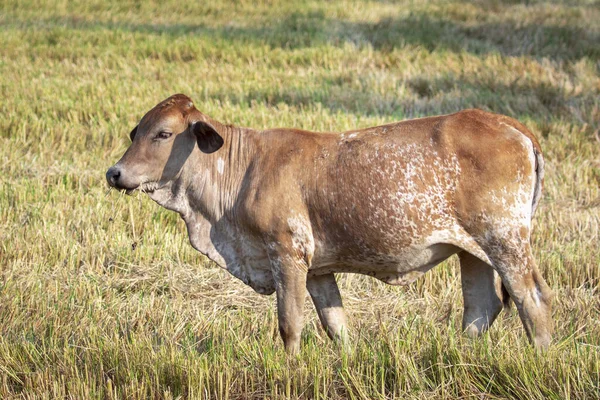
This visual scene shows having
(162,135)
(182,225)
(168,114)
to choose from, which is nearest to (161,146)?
(162,135)

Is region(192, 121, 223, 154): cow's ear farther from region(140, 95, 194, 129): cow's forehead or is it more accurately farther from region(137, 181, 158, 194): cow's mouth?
region(137, 181, 158, 194): cow's mouth

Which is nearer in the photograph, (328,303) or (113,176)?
(113,176)

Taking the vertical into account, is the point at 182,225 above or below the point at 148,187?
below

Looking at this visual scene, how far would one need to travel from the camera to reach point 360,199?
475 centimetres

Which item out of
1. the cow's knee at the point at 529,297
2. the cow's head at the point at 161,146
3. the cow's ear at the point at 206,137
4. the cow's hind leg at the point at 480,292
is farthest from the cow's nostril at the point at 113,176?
the cow's knee at the point at 529,297

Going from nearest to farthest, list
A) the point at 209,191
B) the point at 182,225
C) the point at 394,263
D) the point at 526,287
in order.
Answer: the point at 526,287 → the point at 394,263 → the point at 209,191 → the point at 182,225

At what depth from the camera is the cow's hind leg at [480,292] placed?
17.0 ft

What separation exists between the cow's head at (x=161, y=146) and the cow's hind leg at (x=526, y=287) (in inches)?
65.8

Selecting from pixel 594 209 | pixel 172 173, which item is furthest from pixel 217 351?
pixel 594 209

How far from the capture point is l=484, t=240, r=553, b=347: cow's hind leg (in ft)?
15.3

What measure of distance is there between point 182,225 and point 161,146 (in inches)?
104

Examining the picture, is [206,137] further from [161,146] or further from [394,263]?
[394,263]

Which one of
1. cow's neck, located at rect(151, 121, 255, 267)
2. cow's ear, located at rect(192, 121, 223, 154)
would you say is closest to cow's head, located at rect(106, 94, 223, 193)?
cow's ear, located at rect(192, 121, 223, 154)

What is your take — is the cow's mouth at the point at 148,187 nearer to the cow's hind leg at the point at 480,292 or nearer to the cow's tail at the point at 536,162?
the cow's hind leg at the point at 480,292
